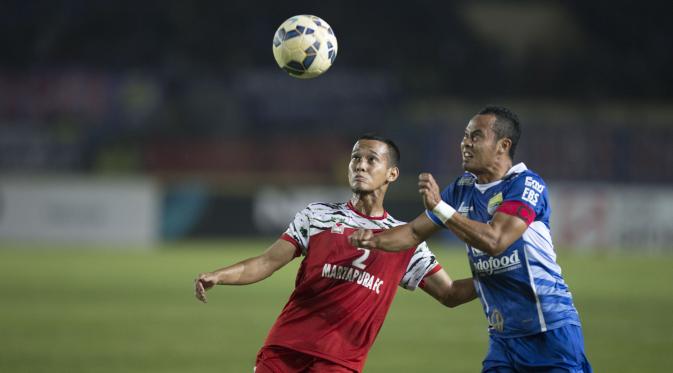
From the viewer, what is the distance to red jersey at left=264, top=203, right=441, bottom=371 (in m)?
5.43

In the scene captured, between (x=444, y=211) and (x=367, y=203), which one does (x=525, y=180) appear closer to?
(x=444, y=211)

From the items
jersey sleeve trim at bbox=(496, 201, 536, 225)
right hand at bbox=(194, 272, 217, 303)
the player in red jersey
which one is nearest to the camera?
jersey sleeve trim at bbox=(496, 201, 536, 225)

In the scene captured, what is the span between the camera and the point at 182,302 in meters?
14.9

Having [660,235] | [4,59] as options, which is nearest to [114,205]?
[4,59]

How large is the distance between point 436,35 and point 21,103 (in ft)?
54.0

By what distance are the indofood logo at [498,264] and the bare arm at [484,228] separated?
23cm

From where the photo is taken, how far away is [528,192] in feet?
16.4

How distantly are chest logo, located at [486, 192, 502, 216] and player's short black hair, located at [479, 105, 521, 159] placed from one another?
28 cm

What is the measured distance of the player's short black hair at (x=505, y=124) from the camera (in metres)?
5.17

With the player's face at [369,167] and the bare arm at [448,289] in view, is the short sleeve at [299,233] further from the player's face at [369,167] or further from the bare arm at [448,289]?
the bare arm at [448,289]

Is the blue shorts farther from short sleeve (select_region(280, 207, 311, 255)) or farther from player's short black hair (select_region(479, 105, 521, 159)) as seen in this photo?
short sleeve (select_region(280, 207, 311, 255))

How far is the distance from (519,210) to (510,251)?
10.2 inches

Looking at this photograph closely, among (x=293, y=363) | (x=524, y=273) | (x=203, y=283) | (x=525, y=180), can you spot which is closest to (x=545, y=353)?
(x=524, y=273)

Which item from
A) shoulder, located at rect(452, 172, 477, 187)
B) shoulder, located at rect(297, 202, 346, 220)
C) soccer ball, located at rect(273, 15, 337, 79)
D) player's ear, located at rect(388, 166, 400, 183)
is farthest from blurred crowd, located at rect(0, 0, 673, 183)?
shoulder, located at rect(452, 172, 477, 187)
